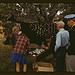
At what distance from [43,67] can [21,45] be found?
131cm

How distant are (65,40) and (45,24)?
1.46 m

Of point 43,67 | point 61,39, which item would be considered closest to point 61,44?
point 61,39

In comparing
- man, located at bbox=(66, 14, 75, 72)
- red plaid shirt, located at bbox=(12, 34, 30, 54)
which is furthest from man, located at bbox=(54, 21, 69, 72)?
red plaid shirt, located at bbox=(12, 34, 30, 54)

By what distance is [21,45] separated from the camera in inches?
172

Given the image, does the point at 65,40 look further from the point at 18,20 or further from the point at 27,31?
the point at 18,20

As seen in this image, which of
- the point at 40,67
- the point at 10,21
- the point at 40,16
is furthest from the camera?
the point at 40,16

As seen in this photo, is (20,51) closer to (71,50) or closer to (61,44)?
(61,44)

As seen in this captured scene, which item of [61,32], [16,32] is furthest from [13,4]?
[61,32]

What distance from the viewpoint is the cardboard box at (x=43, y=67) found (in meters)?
4.49

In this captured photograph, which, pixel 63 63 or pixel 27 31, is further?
pixel 27 31

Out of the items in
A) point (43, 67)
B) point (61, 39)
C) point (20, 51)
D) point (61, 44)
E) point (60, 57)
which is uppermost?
point (61, 39)

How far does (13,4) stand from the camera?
5.01 meters

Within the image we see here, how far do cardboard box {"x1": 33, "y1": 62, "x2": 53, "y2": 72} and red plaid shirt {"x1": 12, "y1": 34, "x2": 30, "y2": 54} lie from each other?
0.82 metres

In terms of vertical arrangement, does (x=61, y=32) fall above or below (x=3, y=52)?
→ above
